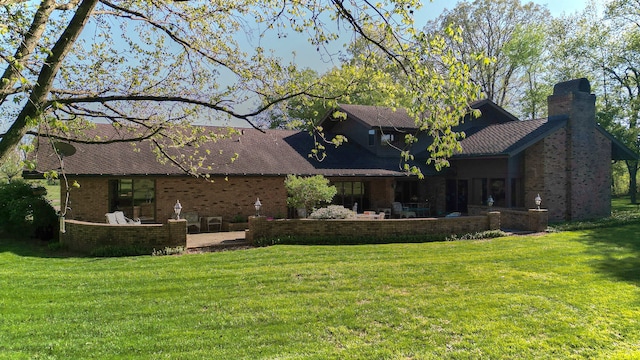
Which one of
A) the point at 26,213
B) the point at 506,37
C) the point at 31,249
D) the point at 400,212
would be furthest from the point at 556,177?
the point at 506,37

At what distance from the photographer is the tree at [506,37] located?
37.5 meters

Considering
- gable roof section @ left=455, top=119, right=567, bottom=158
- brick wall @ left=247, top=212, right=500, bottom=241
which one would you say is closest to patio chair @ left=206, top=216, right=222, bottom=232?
brick wall @ left=247, top=212, right=500, bottom=241

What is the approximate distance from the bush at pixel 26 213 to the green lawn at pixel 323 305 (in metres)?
2.90

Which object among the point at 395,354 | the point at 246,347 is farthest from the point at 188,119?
the point at 395,354

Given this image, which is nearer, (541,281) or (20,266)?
(541,281)

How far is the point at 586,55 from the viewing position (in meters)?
33.3

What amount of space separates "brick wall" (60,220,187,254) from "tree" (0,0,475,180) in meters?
4.49

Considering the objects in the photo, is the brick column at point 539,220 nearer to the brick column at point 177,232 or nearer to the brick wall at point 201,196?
the brick wall at point 201,196

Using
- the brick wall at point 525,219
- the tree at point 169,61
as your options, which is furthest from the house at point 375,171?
the tree at point 169,61

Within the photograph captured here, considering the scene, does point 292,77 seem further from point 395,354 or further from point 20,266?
point 20,266

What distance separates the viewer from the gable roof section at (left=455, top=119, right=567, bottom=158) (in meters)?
18.8

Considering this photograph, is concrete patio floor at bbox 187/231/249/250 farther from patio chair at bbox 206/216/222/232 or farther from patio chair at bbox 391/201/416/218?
patio chair at bbox 391/201/416/218

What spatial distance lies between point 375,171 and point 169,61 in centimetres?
1398

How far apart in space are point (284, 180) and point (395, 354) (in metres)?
13.7
